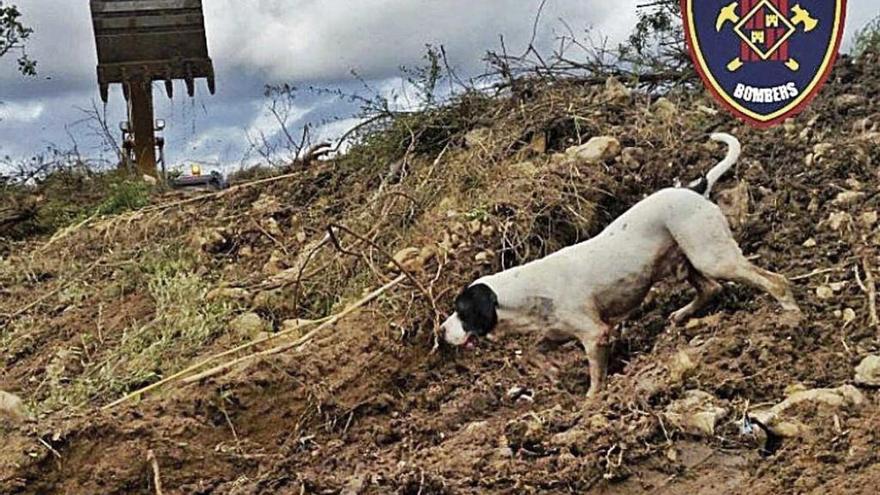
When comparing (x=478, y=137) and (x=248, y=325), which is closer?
(x=248, y=325)

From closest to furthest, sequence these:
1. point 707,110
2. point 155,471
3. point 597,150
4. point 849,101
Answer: point 155,471 → point 597,150 → point 849,101 → point 707,110

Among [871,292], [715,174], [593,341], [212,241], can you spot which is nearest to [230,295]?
[212,241]

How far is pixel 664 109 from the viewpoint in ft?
22.0

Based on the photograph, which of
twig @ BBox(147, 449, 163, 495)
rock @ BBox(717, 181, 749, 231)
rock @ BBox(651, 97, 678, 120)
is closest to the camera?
twig @ BBox(147, 449, 163, 495)

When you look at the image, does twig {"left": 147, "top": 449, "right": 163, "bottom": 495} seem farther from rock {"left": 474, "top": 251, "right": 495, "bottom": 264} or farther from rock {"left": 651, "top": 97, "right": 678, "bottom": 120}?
rock {"left": 651, "top": 97, "right": 678, "bottom": 120}

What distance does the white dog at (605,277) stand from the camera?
4422mm

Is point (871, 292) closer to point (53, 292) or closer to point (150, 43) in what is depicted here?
point (53, 292)

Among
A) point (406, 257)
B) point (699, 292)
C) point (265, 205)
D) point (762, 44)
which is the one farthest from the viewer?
point (265, 205)

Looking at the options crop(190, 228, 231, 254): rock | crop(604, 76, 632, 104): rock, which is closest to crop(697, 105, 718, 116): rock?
crop(604, 76, 632, 104): rock

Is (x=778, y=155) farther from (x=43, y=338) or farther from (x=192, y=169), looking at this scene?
(x=192, y=169)

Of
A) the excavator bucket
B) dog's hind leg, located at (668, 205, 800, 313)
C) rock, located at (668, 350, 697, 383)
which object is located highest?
the excavator bucket

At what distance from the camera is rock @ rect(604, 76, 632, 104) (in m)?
6.82

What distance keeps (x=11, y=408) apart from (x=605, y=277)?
2521 millimetres

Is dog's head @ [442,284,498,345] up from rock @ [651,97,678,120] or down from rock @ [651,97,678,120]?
down
